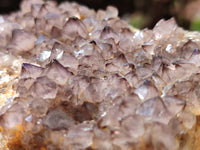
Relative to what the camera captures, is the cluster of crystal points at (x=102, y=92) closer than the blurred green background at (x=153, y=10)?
Yes

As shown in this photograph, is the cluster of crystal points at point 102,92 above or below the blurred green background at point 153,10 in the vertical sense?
above

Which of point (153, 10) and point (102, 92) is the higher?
point (102, 92)

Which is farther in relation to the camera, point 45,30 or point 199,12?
point 199,12

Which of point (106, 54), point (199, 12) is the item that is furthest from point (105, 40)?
point (199, 12)

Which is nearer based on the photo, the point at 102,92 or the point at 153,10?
the point at 102,92

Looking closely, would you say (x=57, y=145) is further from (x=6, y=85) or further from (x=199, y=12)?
(x=199, y=12)
